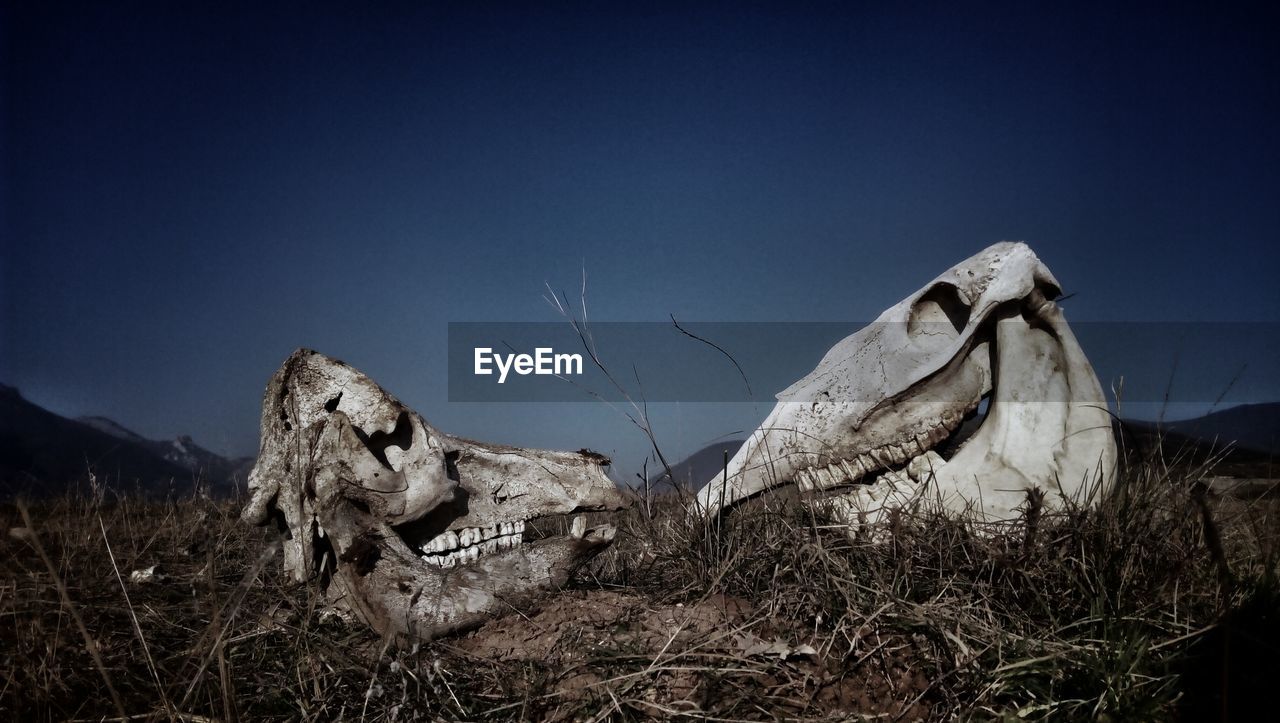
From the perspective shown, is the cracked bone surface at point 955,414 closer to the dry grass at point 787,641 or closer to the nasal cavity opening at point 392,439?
the dry grass at point 787,641

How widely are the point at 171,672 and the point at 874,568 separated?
3.04 metres

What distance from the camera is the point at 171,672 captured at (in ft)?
10.3

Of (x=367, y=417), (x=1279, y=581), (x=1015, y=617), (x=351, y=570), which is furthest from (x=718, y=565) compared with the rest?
(x=1279, y=581)

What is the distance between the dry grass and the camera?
8.47 feet

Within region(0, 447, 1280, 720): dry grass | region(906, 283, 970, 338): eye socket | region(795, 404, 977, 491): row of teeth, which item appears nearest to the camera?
region(0, 447, 1280, 720): dry grass

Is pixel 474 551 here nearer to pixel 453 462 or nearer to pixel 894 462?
pixel 453 462

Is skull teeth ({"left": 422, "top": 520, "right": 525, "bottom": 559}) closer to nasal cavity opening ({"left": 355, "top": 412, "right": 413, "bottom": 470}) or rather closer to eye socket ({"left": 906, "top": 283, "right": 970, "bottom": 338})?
nasal cavity opening ({"left": 355, "top": 412, "right": 413, "bottom": 470})

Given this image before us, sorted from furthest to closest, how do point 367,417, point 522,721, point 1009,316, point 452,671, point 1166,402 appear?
point 1009,316, point 367,417, point 1166,402, point 452,671, point 522,721

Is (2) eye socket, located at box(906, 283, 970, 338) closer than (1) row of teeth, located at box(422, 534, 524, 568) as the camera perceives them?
No

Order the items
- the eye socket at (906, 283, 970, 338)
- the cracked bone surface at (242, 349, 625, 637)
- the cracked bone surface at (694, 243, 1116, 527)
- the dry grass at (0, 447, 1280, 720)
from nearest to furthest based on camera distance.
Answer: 1. the dry grass at (0, 447, 1280, 720)
2. the cracked bone surface at (242, 349, 625, 637)
3. the cracked bone surface at (694, 243, 1116, 527)
4. the eye socket at (906, 283, 970, 338)

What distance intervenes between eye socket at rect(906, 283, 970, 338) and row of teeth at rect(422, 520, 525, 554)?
2.73 m

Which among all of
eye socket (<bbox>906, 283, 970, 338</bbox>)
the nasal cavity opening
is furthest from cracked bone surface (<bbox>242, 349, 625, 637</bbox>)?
eye socket (<bbox>906, 283, 970, 338</bbox>)

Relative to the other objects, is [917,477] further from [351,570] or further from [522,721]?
[351,570]

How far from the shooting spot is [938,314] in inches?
189
